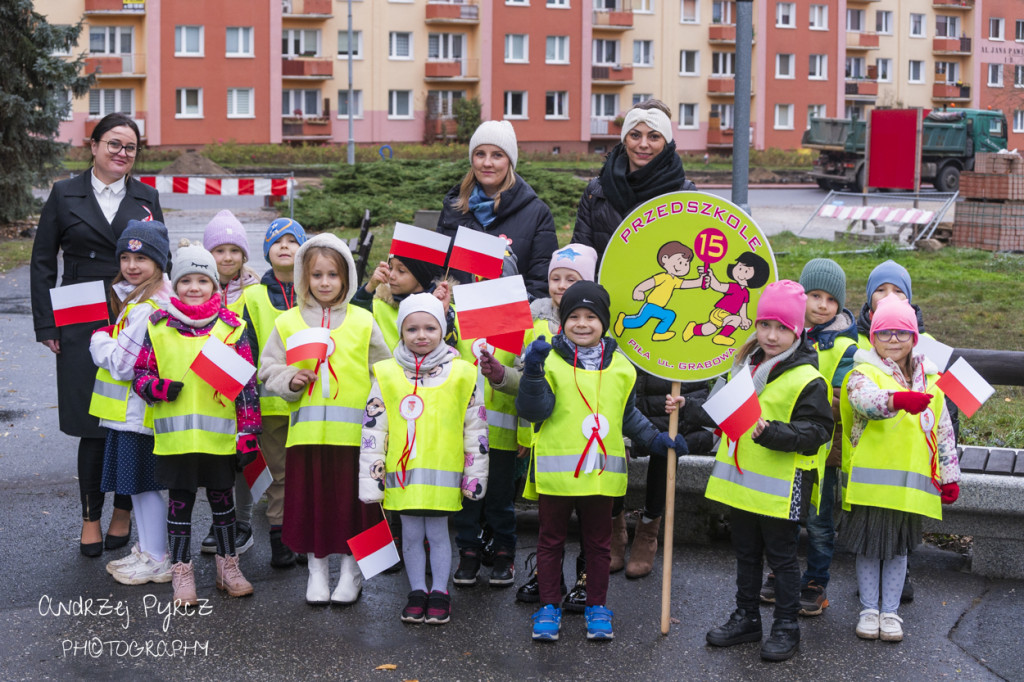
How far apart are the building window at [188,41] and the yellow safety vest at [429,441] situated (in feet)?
171

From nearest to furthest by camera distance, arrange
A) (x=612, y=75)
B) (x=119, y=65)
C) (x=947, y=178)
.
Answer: (x=947, y=178), (x=119, y=65), (x=612, y=75)

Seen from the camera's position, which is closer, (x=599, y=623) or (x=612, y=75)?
(x=599, y=623)

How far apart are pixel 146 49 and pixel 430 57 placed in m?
13.5

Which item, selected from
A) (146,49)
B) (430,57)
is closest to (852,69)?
(430,57)

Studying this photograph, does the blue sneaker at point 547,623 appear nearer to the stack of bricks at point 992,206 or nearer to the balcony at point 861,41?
the stack of bricks at point 992,206

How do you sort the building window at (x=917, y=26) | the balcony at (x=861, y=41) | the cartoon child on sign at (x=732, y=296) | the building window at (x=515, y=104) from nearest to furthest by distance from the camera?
1. the cartoon child on sign at (x=732, y=296)
2. the building window at (x=515, y=104)
3. the balcony at (x=861, y=41)
4. the building window at (x=917, y=26)

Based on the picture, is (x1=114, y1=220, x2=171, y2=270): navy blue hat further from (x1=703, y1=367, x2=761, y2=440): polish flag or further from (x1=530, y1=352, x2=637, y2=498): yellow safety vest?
(x1=703, y1=367, x2=761, y2=440): polish flag

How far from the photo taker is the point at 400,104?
191 feet

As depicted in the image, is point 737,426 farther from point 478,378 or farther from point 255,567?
point 255,567

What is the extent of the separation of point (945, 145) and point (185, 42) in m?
33.7

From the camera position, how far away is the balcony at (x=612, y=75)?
60.2 m

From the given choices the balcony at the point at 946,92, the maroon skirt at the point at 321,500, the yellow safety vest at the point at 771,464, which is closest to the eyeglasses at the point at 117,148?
the maroon skirt at the point at 321,500

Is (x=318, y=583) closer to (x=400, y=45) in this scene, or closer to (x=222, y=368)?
(x=222, y=368)

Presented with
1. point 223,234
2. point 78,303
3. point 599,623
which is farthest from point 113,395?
point 599,623
